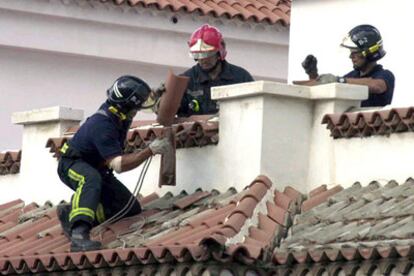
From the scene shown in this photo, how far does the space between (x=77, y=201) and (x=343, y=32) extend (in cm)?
770

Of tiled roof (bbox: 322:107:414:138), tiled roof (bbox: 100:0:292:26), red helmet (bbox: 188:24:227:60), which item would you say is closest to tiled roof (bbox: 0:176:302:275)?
tiled roof (bbox: 322:107:414:138)

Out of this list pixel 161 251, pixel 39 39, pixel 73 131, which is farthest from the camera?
pixel 39 39

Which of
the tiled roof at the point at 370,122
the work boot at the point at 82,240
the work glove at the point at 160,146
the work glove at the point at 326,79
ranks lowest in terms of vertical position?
the work boot at the point at 82,240

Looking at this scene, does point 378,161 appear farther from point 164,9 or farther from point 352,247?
point 164,9

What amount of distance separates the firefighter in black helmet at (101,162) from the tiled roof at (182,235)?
7.3 inches

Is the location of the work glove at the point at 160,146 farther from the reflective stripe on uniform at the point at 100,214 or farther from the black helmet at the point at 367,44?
the black helmet at the point at 367,44

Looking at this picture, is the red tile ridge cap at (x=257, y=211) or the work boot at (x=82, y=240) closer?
the red tile ridge cap at (x=257, y=211)

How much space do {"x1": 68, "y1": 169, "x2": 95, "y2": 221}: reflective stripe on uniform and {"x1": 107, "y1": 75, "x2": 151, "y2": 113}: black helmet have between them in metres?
0.71

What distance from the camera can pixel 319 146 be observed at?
64.7 feet

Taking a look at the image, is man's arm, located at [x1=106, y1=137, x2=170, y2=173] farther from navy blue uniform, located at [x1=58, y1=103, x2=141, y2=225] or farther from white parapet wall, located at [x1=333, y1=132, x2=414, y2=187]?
white parapet wall, located at [x1=333, y1=132, x2=414, y2=187]

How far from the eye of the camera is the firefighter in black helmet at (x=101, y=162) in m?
20.0

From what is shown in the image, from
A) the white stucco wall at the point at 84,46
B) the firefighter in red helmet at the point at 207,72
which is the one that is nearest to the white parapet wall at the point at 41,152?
the firefighter in red helmet at the point at 207,72

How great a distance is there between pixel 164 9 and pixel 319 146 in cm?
996

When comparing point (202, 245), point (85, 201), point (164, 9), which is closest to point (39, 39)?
point (164, 9)
